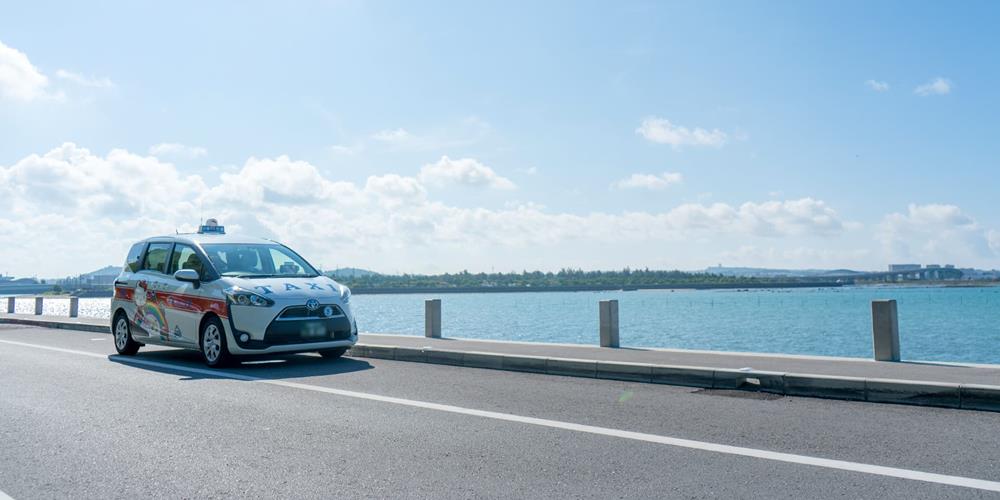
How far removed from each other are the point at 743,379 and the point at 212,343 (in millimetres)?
7025

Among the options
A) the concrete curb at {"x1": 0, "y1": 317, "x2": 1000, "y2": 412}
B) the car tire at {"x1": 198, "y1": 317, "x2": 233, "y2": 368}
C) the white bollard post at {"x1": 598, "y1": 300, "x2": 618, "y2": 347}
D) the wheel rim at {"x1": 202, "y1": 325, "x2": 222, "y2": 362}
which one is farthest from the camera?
the white bollard post at {"x1": 598, "y1": 300, "x2": 618, "y2": 347}

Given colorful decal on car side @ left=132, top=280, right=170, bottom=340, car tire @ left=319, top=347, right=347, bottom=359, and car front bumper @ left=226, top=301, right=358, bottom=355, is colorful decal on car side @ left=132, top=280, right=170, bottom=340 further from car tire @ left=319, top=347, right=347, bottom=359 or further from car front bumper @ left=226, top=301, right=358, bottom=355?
car tire @ left=319, top=347, right=347, bottom=359

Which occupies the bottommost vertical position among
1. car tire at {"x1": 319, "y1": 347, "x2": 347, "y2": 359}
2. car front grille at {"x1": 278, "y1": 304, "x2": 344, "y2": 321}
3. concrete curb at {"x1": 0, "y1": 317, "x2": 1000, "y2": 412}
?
concrete curb at {"x1": 0, "y1": 317, "x2": 1000, "y2": 412}

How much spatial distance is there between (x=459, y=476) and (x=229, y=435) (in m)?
2.31

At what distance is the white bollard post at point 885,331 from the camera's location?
11.0 metres

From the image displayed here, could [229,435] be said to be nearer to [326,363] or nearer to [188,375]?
[188,375]

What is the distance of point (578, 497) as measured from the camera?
457cm

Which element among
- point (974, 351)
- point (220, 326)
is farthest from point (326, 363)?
point (974, 351)

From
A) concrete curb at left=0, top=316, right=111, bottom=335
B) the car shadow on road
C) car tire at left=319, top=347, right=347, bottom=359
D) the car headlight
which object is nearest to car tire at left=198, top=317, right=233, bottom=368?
the car shadow on road

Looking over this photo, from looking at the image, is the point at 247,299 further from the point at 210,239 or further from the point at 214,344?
the point at 210,239

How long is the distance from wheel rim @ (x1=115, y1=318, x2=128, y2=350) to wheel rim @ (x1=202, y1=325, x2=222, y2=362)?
2.71 m

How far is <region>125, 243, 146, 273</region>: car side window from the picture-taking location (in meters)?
13.5

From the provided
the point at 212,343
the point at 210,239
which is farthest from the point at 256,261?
the point at 212,343

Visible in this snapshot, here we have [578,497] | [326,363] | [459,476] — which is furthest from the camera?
[326,363]
